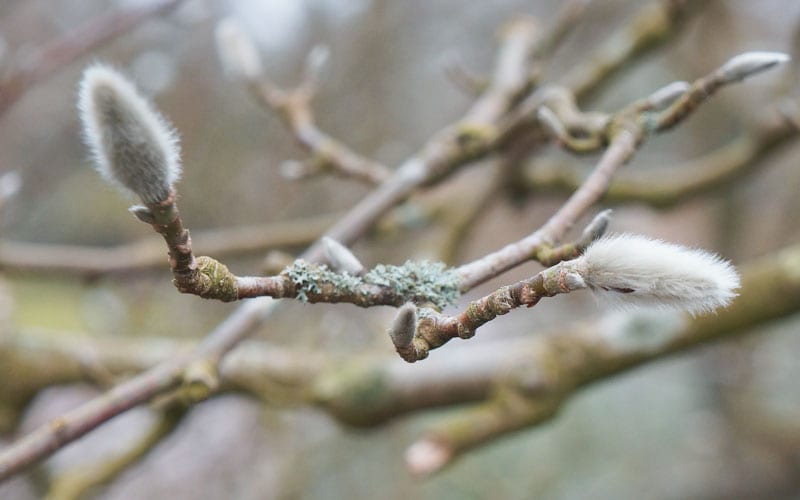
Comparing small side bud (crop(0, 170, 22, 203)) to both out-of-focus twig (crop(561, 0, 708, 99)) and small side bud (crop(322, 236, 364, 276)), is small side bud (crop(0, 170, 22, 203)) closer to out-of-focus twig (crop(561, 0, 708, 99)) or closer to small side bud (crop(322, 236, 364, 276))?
small side bud (crop(322, 236, 364, 276))

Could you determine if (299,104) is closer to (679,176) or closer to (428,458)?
(428,458)

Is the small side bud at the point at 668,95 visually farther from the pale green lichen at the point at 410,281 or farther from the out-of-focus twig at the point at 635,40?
the out-of-focus twig at the point at 635,40

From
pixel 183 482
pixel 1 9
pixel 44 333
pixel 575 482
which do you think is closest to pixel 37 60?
pixel 44 333

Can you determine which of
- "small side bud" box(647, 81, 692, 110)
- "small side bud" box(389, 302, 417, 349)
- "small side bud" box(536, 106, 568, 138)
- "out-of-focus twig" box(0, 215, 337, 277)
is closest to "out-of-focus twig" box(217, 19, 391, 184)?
"out-of-focus twig" box(0, 215, 337, 277)

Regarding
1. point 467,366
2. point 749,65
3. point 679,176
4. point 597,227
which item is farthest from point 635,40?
point 597,227

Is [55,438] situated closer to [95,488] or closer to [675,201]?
[95,488]
